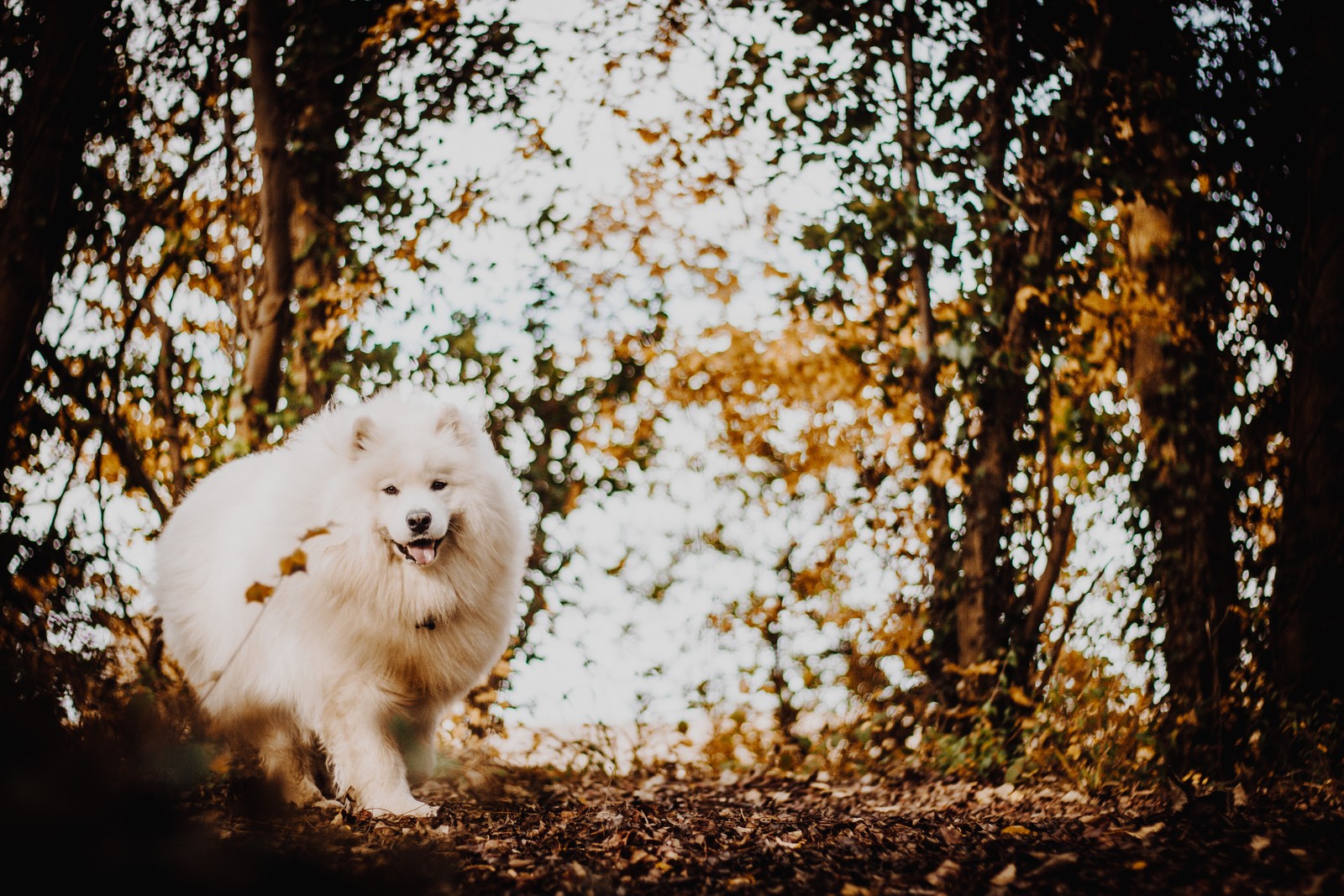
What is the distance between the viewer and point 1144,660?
223 inches

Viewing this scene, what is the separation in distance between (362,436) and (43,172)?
1.63m

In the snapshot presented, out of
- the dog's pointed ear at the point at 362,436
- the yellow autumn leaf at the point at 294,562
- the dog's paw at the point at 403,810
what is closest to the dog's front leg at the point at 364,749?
the dog's paw at the point at 403,810

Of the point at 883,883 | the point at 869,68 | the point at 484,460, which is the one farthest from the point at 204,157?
the point at 883,883

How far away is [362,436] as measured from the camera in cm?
435

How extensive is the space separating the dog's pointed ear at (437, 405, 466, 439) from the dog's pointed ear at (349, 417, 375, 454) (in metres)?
0.27

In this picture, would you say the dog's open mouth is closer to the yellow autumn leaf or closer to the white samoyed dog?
the white samoyed dog

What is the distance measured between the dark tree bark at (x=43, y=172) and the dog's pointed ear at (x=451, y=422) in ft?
5.09

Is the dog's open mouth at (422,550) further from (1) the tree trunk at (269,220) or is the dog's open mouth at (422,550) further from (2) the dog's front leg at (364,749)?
(1) the tree trunk at (269,220)

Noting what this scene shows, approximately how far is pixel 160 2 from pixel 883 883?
6.00 metres

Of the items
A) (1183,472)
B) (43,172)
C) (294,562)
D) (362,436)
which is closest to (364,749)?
(362,436)

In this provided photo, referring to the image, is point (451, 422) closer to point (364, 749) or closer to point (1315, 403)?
point (364, 749)

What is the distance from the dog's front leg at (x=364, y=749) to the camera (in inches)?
167

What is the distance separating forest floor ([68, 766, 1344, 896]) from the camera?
9.39ft

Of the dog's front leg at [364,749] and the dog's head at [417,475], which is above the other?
the dog's head at [417,475]
